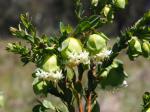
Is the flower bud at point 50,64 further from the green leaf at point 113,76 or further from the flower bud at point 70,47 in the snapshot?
the green leaf at point 113,76

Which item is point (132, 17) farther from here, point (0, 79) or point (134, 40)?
point (134, 40)

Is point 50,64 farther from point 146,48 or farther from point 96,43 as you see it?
point 146,48

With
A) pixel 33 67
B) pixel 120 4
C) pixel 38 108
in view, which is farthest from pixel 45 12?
pixel 120 4

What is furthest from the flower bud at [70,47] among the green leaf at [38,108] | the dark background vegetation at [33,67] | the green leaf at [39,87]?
the dark background vegetation at [33,67]

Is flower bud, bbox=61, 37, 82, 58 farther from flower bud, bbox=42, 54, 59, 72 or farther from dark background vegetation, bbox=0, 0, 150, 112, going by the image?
dark background vegetation, bbox=0, 0, 150, 112

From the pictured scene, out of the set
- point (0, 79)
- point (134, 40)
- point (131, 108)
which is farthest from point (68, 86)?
point (0, 79)
